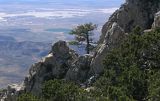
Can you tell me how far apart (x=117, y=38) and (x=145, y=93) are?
18.6 meters

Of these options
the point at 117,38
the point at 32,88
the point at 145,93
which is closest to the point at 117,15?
the point at 117,38

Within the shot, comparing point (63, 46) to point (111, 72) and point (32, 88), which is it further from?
point (111, 72)

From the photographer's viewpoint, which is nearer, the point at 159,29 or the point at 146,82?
the point at 146,82

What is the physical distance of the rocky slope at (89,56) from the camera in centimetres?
6912

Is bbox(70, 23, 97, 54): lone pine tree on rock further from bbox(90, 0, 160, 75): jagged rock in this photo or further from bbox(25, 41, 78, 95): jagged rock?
bbox(90, 0, 160, 75): jagged rock

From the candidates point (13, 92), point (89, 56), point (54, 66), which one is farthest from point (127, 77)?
point (13, 92)

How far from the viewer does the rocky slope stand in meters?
69.1

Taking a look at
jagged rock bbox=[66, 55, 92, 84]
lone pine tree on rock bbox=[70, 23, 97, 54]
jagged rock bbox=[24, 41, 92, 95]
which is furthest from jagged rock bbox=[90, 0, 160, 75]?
lone pine tree on rock bbox=[70, 23, 97, 54]

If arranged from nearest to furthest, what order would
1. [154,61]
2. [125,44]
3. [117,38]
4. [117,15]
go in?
[154,61], [125,44], [117,38], [117,15]

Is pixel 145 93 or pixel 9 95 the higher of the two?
pixel 145 93

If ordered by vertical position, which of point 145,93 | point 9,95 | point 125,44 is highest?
point 125,44

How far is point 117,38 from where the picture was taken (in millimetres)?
68312

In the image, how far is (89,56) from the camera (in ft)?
237

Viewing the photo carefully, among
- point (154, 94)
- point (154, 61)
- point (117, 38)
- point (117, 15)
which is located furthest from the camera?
point (117, 15)
